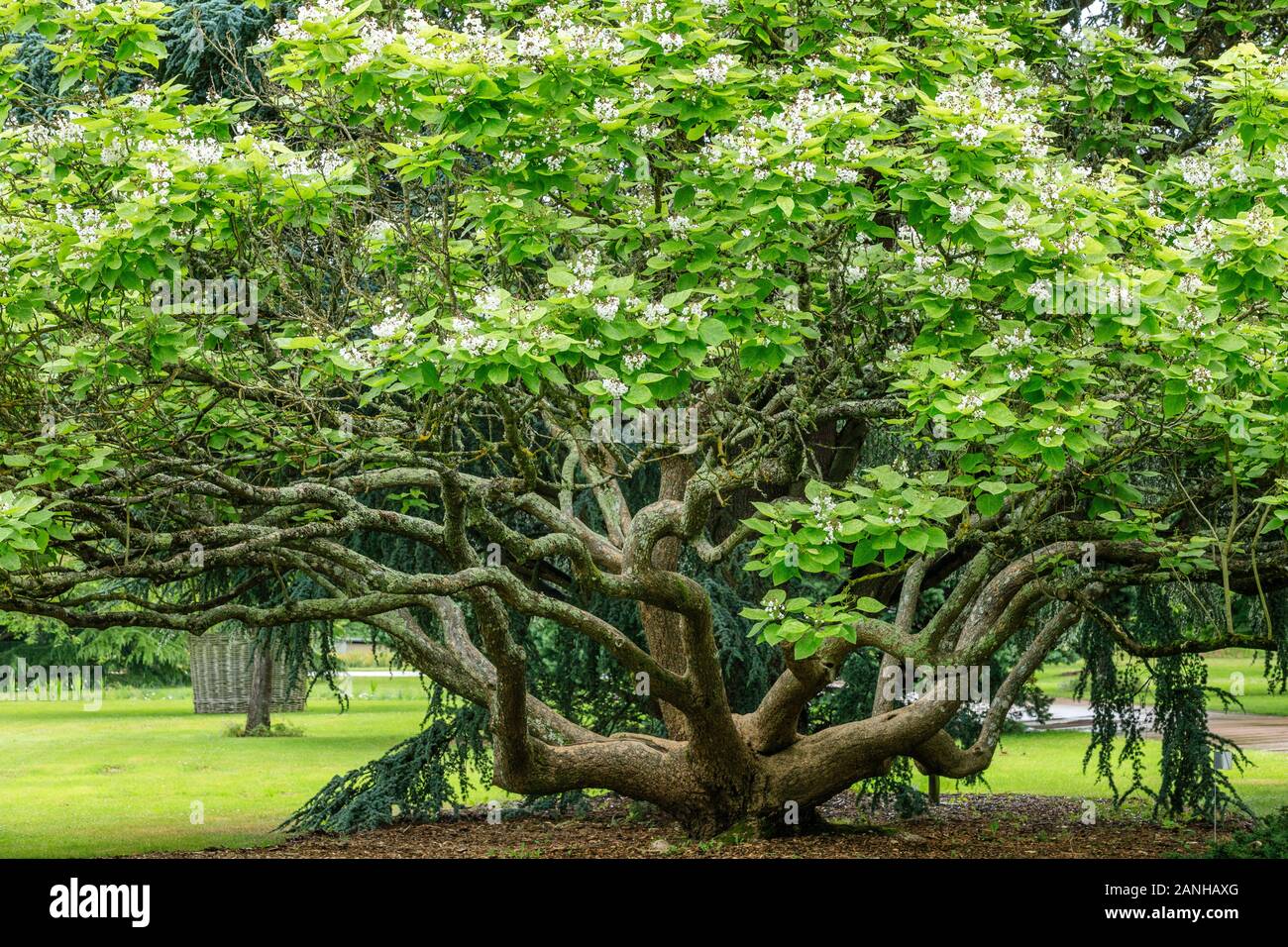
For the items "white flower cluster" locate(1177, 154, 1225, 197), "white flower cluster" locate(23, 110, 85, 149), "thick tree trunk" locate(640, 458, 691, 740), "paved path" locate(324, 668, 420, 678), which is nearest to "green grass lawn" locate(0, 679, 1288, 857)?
"thick tree trunk" locate(640, 458, 691, 740)

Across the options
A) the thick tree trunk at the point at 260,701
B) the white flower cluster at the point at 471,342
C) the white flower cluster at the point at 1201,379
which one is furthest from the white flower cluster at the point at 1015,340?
the thick tree trunk at the point at 260,701

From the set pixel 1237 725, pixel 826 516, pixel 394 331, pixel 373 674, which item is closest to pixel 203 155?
pixel 394 331

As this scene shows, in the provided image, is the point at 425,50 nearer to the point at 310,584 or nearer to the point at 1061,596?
the point at 1061,596

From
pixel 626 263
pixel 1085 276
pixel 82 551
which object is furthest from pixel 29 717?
pixel 1085 276

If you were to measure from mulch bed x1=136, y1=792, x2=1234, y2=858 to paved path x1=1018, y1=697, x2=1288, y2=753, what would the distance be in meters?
9.62

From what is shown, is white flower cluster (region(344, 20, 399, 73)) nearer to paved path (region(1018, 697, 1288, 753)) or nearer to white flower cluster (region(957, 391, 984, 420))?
white flower cluster (region(957, 391, 984, 420))

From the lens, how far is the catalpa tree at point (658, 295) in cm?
543

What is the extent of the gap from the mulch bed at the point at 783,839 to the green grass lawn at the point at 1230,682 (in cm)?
1144

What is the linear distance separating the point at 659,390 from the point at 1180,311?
2332 mm

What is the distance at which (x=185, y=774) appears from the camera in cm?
1744

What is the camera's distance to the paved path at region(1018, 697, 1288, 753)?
21.1 m

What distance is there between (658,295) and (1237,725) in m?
23.2

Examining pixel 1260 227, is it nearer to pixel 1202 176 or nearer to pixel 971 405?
pixel 1202 176

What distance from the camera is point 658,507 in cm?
820
